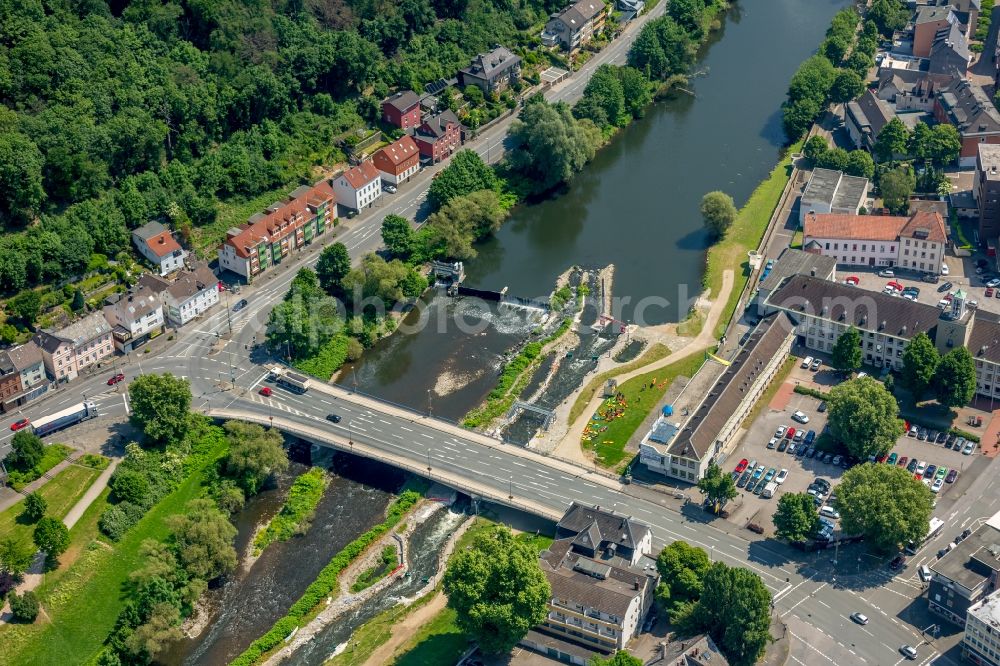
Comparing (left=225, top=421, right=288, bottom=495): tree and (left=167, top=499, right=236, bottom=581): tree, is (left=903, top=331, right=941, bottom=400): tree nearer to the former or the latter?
(left=225, top=421, right=288, bottom=495): tree

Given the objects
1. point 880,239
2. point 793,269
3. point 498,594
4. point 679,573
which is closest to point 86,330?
point 498,594

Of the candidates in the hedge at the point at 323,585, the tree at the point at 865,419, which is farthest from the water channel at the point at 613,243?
the tree at the point at 865,419

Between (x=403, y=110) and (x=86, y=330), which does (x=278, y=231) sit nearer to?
(x=86, y=330)

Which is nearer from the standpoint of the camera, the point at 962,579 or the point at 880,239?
the point at 962,579

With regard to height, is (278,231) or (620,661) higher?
(278,231)

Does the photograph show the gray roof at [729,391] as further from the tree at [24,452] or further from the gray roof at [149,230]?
the gray roof at [149,230]

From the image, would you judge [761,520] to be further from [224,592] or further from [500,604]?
[224,592]

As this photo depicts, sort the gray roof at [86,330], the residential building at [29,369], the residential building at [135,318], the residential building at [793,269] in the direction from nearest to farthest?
the residential building at [29,369], the gray roof at [86,330], the residential building at [135,318], the residential building at [793,269]
